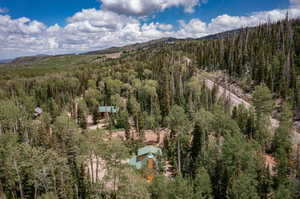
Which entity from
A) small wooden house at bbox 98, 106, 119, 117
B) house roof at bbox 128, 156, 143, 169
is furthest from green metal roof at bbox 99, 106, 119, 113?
house roof at bbox 128, 156, 143, 169

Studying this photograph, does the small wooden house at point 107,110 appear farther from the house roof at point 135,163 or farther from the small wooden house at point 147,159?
the small wooden house at point 147,159

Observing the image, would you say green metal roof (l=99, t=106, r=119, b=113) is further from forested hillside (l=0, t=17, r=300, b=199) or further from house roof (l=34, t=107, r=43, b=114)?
house roof (l=34, t=107, r=43, b=114)

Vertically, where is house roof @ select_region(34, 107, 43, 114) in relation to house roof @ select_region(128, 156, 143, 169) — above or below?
above

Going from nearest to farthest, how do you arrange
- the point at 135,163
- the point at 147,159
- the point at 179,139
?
the point at 147,159 → the point at 135,163 → the point at 179,139

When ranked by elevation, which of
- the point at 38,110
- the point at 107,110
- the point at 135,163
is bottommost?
the point at 135,163

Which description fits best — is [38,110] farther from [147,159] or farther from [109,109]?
[147,159]

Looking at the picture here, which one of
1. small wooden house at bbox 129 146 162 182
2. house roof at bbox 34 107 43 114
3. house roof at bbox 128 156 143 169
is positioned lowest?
house roof at bbox 128 156 143 169

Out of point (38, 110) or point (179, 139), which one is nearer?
point (179, 139)

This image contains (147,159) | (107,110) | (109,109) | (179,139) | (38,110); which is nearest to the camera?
(147,159)

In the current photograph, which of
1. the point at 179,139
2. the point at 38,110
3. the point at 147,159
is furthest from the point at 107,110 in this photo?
the point at 179,139
